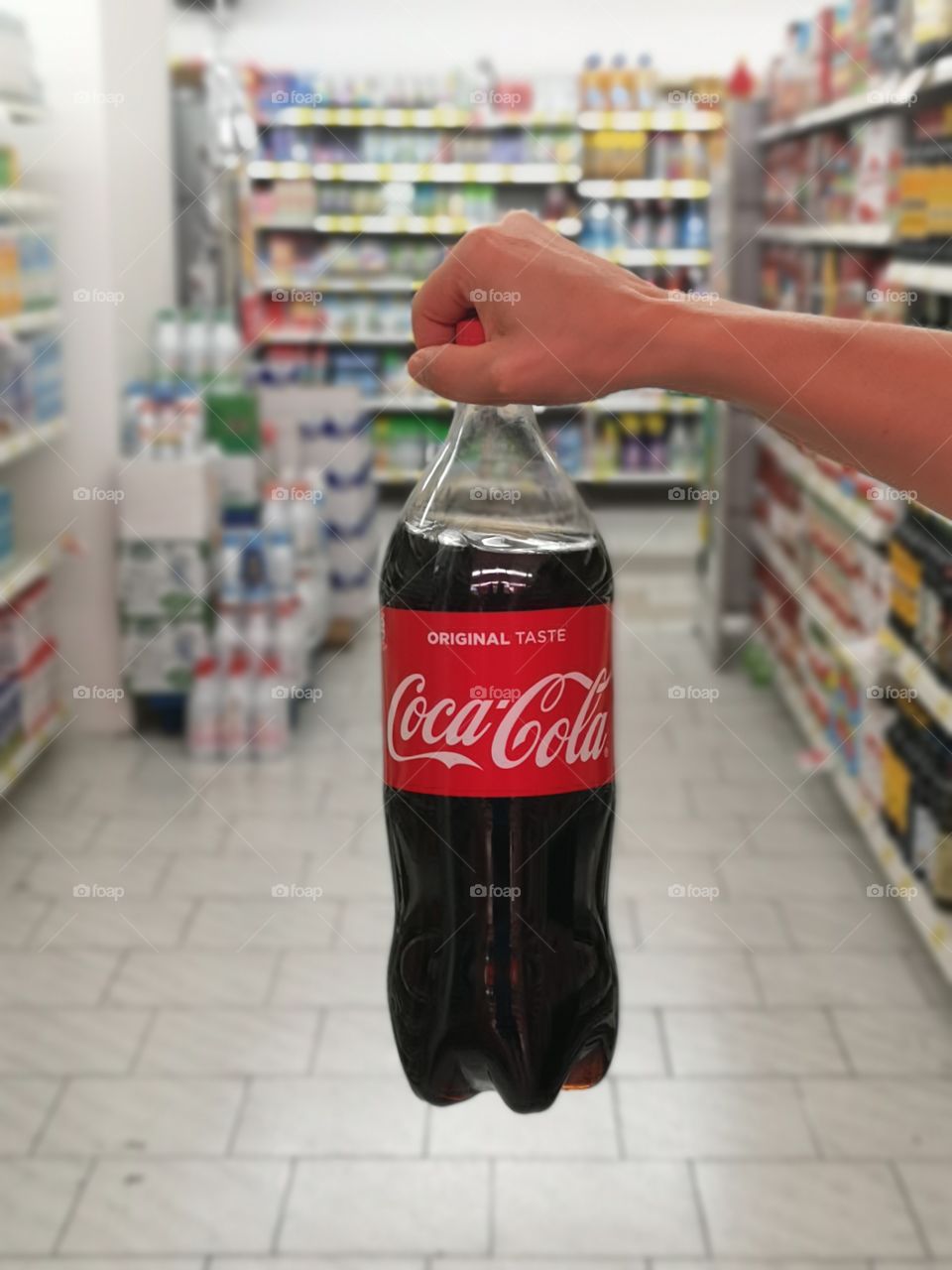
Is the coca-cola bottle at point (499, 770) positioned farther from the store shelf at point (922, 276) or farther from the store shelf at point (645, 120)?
the store shelf at point (645, 120)

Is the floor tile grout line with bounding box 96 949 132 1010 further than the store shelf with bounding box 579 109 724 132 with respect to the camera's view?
No

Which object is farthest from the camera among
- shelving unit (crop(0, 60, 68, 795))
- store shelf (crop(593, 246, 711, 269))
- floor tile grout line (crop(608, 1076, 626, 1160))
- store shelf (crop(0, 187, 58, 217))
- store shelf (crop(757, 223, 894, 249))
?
store shelf (crop(593, 246, 711, 269))

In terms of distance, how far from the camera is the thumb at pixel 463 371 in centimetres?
84

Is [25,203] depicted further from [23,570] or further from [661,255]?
[661,255]

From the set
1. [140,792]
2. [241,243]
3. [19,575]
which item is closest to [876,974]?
[140,792]

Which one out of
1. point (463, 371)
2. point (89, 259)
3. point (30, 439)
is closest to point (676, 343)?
point (463, 371)

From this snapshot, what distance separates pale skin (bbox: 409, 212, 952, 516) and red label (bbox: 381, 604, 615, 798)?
131 millimetres

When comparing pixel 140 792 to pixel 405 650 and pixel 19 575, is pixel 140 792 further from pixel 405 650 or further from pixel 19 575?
pixel 405 650

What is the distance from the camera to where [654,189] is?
31.8 ft

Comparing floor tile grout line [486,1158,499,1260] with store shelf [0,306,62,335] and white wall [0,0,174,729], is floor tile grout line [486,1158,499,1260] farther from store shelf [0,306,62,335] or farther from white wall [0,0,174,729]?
white wall [0,0,174,729]

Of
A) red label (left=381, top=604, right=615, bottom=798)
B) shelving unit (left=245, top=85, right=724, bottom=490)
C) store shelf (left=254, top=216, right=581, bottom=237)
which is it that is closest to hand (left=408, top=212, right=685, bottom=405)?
red label (left=381, top=604, right=615, bottom=798)

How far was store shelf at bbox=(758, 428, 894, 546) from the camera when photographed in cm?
398

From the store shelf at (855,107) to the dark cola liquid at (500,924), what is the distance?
2812 millimetres

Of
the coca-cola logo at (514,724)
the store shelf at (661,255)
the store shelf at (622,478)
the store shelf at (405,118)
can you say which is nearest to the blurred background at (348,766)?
the coca-cola logo at (514,724)
